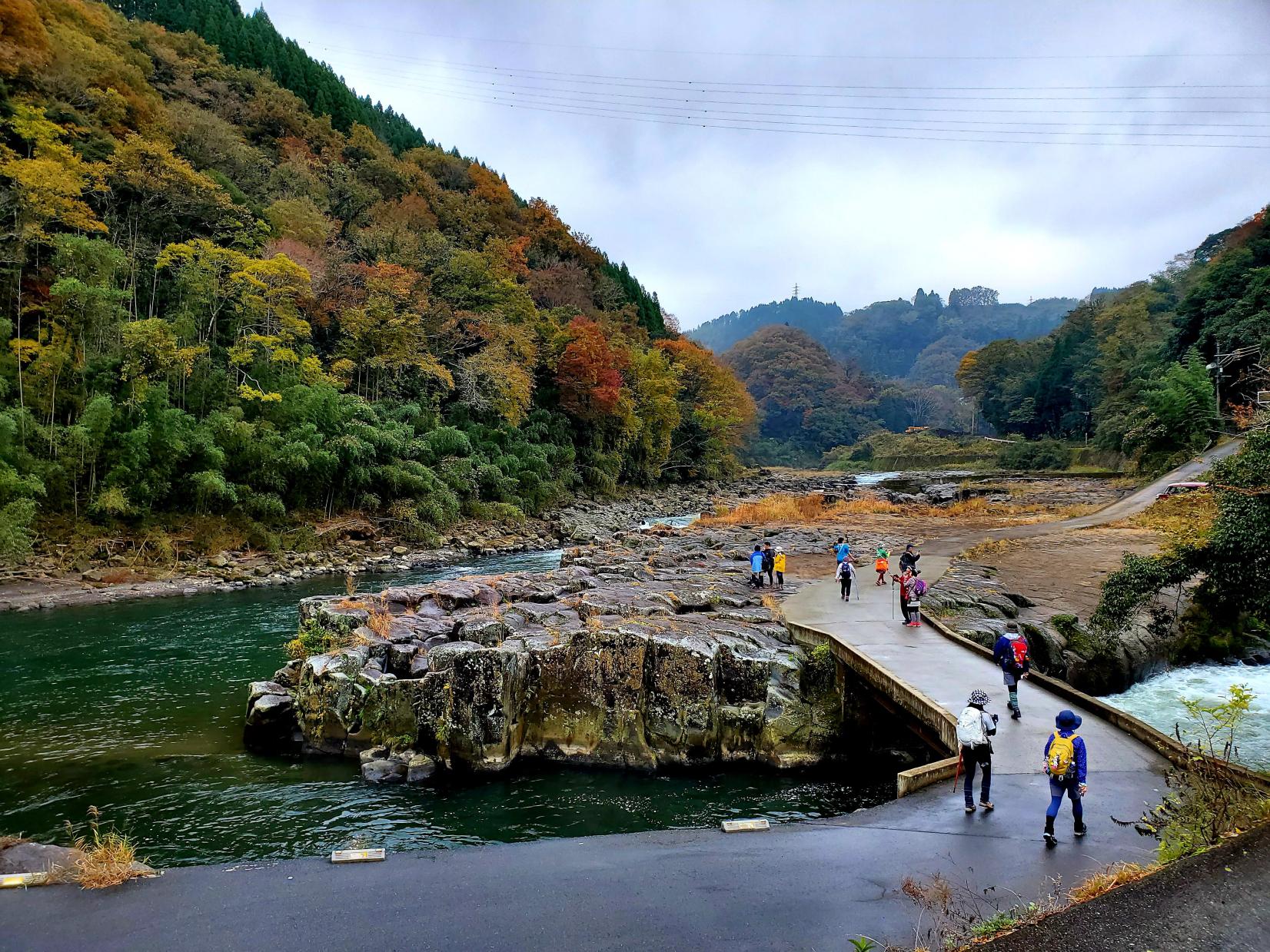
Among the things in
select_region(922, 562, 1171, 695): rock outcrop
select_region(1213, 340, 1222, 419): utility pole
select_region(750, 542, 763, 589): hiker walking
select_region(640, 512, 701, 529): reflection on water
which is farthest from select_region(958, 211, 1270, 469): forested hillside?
select_region(640, 512, 701, 529): reflection on water

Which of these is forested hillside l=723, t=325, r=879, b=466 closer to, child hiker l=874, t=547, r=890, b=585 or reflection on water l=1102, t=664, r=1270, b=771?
child hiker l=874, t=547, r=890, b=585

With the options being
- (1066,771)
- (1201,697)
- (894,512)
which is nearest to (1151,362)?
(894,512)

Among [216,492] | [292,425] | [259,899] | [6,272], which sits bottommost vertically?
[259,899]

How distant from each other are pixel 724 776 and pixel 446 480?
87.0 feet

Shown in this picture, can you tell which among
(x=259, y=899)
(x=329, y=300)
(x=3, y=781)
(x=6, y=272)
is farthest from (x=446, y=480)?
(x=259, y=899)

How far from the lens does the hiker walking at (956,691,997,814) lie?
6.90 meters

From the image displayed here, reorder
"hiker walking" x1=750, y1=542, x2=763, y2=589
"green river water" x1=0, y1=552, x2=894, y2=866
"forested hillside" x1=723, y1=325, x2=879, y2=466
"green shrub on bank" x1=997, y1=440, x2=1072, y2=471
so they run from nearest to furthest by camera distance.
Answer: "green river water" x1=0, y1=552, x2=894, y2=866
"hiker walking" x1=750, y1=542, x2=763, y2=589
"green shrub on bank" x1=997, y1=440, x2=1072, y2=471
"forested hillside" x1=723, y1=325, x2=879, y2=466

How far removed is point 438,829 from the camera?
27.1ft

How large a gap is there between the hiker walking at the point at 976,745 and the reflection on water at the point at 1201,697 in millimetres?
5655

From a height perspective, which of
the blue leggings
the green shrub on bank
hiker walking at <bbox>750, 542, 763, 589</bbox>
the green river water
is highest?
the green shrub on bank

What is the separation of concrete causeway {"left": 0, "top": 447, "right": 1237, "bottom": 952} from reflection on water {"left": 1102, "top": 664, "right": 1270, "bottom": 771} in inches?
173

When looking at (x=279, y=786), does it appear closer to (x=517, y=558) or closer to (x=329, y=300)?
(x=517, y=558)

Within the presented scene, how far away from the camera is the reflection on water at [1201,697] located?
34.2 feet

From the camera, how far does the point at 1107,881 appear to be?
5.09 metres
